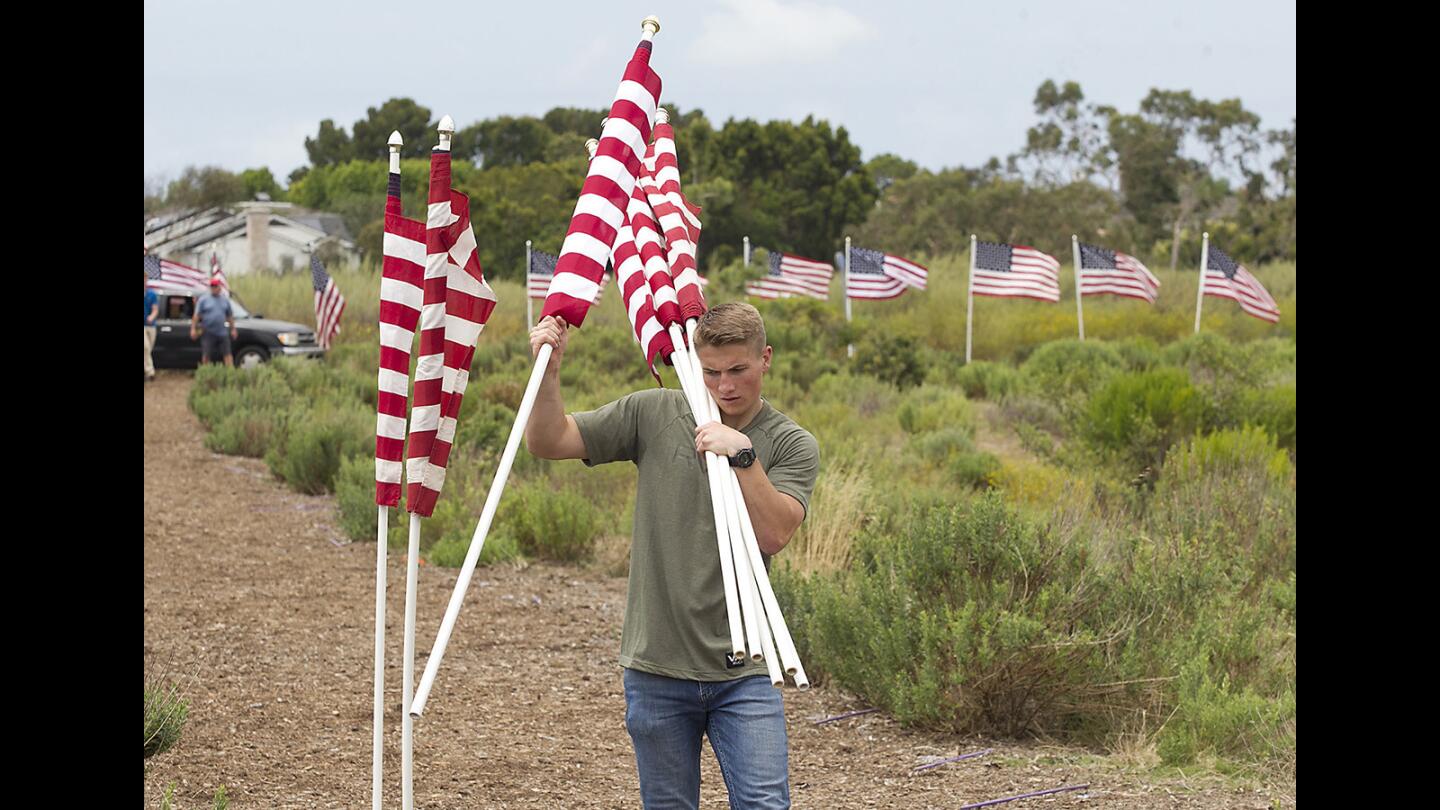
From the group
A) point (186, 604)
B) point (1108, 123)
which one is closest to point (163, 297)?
point (186, 604)

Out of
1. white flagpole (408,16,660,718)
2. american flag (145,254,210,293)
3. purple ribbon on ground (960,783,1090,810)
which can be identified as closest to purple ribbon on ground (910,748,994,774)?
purple ribbon on ground (960,783,1090,810)

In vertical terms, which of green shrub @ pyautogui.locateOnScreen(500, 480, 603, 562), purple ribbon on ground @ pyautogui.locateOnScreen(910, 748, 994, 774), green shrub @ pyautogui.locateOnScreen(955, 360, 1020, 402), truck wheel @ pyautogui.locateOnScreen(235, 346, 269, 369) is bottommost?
purple ribbon on ground @ pyautogui.locateOnScreen(910, 748, 994, 774)

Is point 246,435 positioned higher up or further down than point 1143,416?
further down

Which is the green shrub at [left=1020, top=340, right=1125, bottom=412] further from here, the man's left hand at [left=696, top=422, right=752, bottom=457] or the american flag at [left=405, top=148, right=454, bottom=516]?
the man's left hand at [left=696, top=422, right=752, bottom=457]

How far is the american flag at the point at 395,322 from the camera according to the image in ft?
13.0

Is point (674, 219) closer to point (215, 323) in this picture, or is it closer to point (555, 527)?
point (555, 527)

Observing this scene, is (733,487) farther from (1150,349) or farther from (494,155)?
(494,155)

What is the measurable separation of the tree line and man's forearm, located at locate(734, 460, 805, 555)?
38.8 m

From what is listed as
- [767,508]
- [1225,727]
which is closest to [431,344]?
[767,508]

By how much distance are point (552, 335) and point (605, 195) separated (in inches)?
15.8

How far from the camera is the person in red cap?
23828 mm

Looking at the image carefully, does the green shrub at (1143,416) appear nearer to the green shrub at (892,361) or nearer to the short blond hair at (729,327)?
the green shrub at (892,361)

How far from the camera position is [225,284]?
26625 millimetres
